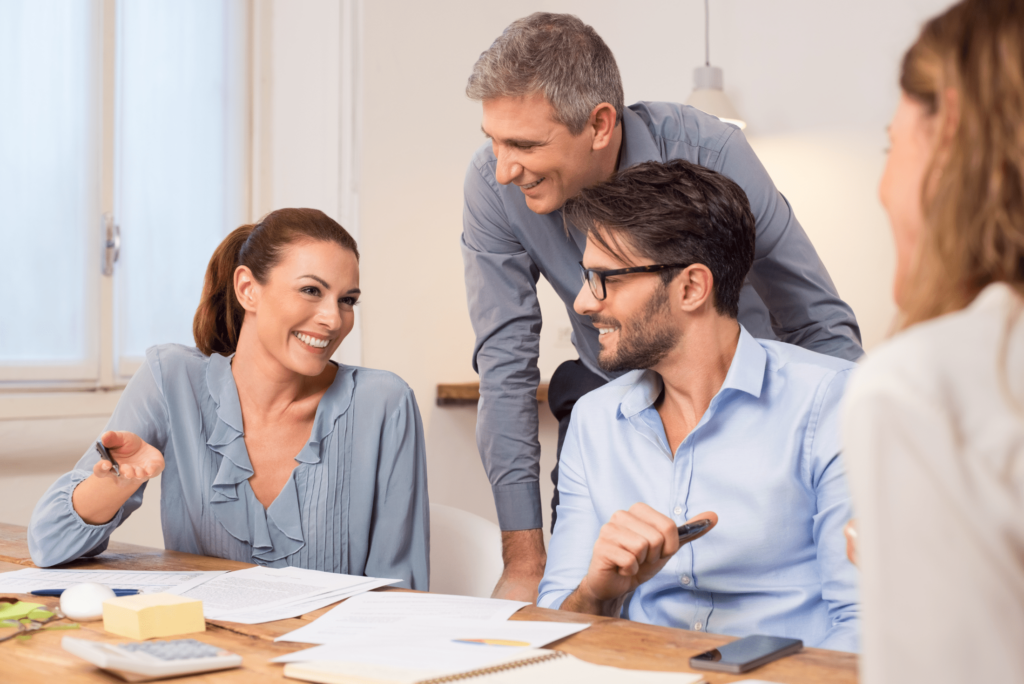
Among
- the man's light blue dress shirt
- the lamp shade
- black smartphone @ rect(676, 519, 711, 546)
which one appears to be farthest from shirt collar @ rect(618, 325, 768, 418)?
the lamp shade

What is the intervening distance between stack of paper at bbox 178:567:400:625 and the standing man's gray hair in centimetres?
93

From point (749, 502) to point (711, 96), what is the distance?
2.04 meters

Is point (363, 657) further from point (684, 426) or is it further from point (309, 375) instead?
point (309, 375)

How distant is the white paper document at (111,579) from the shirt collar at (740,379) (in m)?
0.70

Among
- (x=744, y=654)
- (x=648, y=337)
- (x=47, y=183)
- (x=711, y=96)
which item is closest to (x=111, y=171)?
(x=47, y=183)

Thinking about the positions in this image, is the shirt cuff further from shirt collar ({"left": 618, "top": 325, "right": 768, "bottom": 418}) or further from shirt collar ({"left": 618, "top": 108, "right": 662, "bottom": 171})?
shirt collar ({"left": 618, "top": 108, "right": 662, "bottom": 171})

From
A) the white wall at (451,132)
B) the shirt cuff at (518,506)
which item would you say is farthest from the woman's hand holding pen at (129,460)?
the white wall at (451,132)

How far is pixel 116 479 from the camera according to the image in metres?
1.49

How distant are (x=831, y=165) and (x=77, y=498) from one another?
2.64m

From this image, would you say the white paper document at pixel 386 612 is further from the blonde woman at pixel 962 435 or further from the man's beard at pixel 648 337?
the blonde woman at pixel 962 435

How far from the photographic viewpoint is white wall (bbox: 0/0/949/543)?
309 centimetres

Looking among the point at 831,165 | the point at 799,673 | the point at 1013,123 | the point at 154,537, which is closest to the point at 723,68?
the point at 831,165

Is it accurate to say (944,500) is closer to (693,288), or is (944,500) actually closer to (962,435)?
(962,435)

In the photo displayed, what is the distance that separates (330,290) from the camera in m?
1.81
